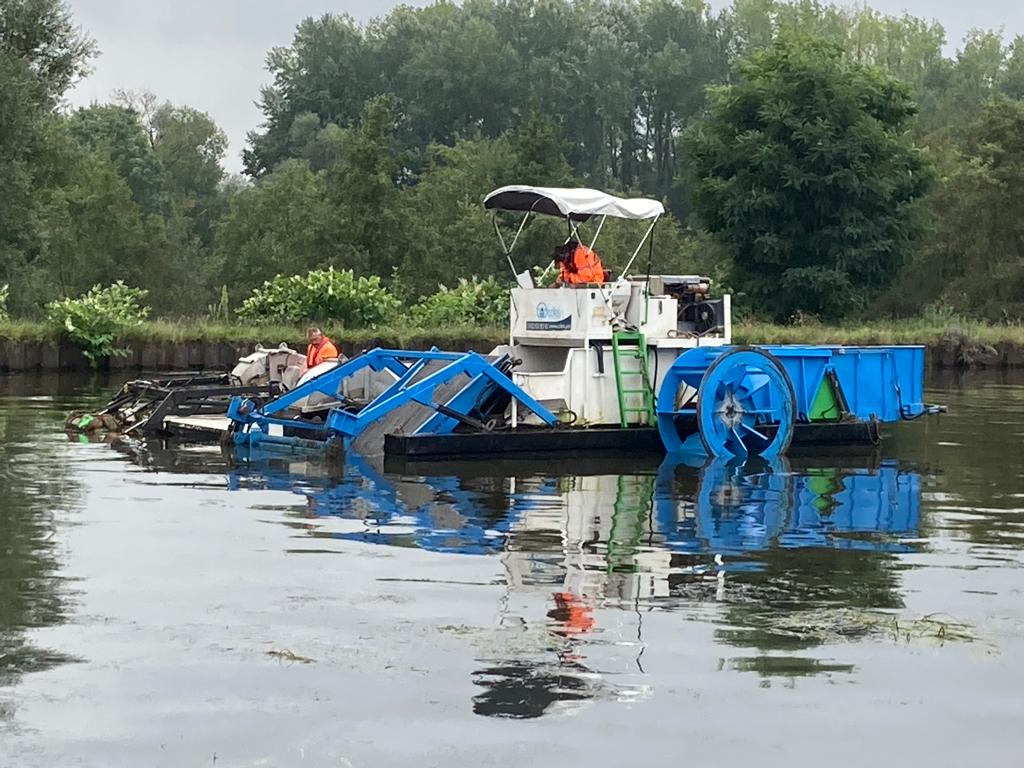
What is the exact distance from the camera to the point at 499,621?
12070 mm

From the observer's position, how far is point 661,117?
392 ft

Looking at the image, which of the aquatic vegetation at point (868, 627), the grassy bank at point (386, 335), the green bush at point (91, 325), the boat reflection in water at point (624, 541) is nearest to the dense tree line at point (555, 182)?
the grassy bank at point (386, 335)

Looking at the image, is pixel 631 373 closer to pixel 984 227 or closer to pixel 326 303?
pixel 326 303

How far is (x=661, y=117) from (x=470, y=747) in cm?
11256

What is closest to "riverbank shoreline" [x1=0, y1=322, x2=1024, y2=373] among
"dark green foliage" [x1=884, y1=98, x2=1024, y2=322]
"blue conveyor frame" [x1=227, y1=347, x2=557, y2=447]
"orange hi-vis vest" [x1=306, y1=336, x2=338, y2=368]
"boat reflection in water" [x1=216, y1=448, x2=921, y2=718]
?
"orange hi-vis vest" [x1=306, y1=336, x2=338, y2=368]

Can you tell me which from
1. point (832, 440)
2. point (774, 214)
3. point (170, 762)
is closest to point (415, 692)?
point (170, 762)

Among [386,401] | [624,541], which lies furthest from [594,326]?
[624,541]

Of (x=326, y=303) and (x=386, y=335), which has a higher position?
(x=326, y=303)

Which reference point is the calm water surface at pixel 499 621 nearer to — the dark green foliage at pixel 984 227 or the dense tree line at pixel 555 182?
the dense tree line at pixel 555 182

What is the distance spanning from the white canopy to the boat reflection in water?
363 centimetres

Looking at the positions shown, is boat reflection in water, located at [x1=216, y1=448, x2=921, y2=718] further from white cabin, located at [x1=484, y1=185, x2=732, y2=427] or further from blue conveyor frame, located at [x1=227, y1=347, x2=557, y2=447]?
white cabin, located at [x1=484, y1=185, x2=732, y2=427]

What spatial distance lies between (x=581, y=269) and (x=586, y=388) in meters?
1.68

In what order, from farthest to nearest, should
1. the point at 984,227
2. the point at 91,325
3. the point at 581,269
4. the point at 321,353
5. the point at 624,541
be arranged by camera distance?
the point at 984,227, the point at 91,325, the point at 321,353, the point at 581,269, the point at 624,541

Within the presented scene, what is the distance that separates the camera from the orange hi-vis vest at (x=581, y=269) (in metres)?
24.8
